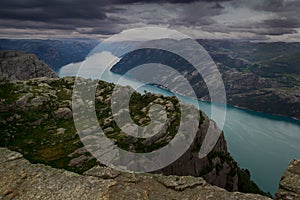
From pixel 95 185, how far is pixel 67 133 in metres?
64.1

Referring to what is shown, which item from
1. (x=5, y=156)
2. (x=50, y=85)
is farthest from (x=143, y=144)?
(x=50, y=85)

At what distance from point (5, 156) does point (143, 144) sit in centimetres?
5179

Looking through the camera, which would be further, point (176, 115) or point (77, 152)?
point (176, 115)

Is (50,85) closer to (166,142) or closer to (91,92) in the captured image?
(91,92)

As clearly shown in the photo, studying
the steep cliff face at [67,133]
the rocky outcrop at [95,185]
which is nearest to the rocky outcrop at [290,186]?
the rocky outcrop at [95,185]

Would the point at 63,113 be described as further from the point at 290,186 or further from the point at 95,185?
the point at 290,186

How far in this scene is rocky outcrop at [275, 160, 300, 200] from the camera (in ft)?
59.3

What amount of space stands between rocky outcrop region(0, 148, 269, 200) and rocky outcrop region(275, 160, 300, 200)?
2.46 metres

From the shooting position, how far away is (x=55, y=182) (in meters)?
17.6

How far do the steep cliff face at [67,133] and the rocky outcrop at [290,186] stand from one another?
42.8m

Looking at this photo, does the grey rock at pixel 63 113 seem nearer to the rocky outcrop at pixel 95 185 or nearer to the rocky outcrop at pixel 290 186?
the rocky outcrop at pixel 95 185

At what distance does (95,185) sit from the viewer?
17328 mm

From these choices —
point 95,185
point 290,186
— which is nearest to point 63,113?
point 95,185

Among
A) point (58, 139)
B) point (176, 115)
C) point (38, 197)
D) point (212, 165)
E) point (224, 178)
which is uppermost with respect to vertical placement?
point (38, 197)
